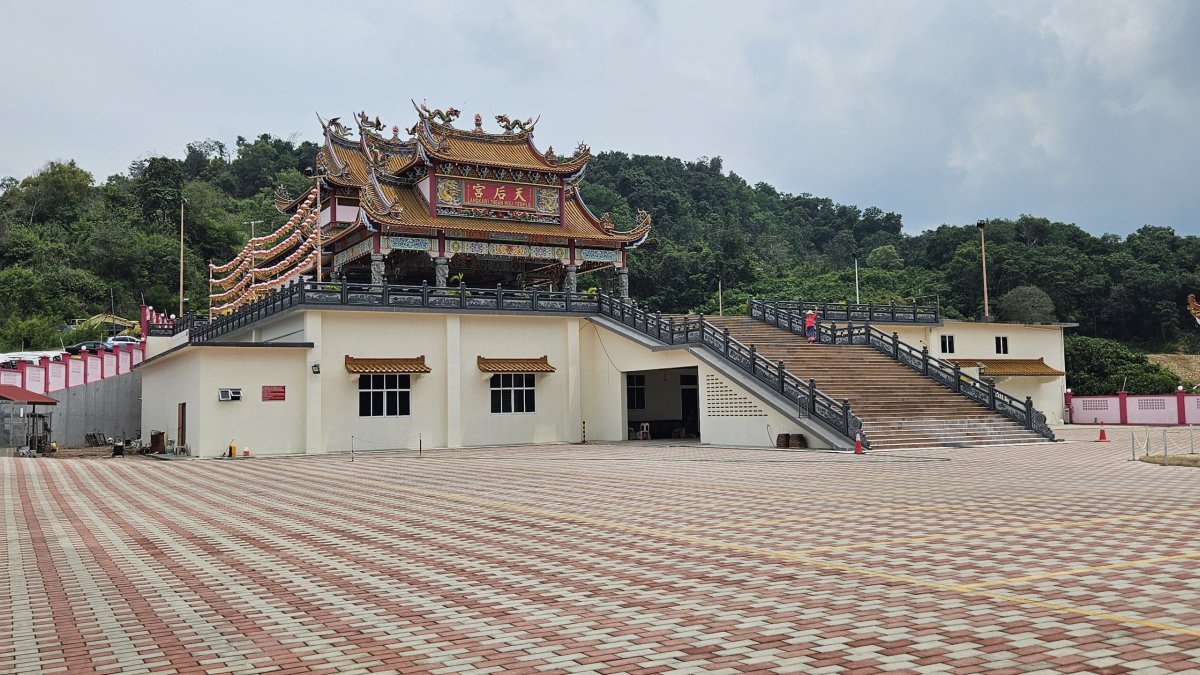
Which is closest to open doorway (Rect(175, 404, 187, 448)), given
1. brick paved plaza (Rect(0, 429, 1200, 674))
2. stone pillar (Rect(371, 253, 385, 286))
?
stone pillar (Rect(371, 253, 385, 286))

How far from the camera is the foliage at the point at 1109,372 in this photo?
4275 cm

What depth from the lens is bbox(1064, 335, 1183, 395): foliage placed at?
4275cm

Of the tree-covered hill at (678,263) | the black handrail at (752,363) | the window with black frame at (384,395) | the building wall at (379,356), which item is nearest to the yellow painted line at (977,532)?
the black handrail at (752,363)

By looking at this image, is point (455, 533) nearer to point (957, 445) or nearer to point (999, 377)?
point (957, 445)

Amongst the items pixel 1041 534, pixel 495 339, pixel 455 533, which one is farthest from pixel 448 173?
pixel 1041 534

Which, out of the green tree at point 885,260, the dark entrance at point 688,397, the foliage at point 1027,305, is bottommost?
the dark entrance at point 688,397

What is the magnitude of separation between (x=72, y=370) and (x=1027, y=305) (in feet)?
175

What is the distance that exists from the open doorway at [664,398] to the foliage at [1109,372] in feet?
69.9

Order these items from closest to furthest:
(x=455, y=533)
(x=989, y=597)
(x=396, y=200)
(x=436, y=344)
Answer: (x=989, y=597)
(x=455, y=533)
(x=436, y=344)
(x=396, y=200)

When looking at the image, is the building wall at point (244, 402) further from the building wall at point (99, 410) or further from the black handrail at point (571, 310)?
the building wall at point (99, 410)

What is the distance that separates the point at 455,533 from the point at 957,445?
15.5m

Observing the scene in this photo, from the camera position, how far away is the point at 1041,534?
8.45 m

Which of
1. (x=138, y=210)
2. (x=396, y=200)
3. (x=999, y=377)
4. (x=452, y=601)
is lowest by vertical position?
(x=452, y=601)

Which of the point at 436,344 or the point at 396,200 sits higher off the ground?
the point at 396,200
